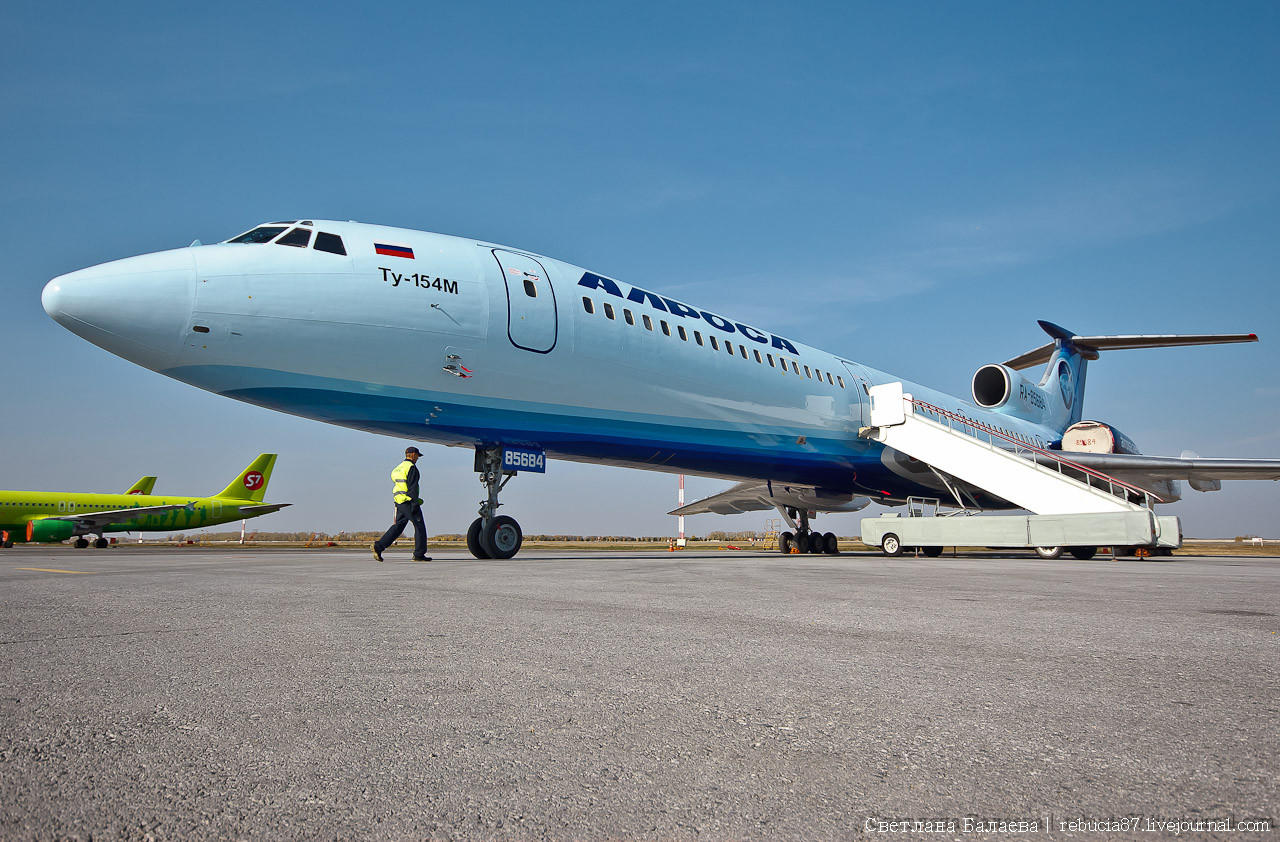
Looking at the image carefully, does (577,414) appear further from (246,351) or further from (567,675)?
(567,675)

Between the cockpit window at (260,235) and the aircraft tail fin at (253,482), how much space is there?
32.3 metres

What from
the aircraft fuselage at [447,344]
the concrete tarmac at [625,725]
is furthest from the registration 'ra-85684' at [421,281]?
the concrete tarmac at [625,725]

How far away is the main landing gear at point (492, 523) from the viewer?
442 inches

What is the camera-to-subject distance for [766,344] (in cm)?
1534

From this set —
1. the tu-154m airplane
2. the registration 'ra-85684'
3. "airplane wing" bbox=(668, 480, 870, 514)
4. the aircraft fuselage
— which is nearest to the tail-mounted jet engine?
"airplane wing" bbox=(668, 480, 870, 514)

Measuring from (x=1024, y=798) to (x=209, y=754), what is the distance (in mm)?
1778

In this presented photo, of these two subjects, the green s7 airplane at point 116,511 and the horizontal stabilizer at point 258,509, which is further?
the horizontal stabilizer at point 258,509

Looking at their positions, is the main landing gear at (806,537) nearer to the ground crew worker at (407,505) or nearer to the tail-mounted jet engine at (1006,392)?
the tail-mounted jet engine at (1006,392)

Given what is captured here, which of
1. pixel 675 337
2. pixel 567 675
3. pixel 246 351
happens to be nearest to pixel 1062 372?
pixel 675 337

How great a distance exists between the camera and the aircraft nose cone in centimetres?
840

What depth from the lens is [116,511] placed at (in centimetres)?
Result: 3212

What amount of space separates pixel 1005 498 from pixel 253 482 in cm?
3536

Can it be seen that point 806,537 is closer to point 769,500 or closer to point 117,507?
point 769,500

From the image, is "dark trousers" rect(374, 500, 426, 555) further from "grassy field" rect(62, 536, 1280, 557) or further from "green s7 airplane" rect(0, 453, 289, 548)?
"green s7 airplane" rect(0, 453, 289, 548)
